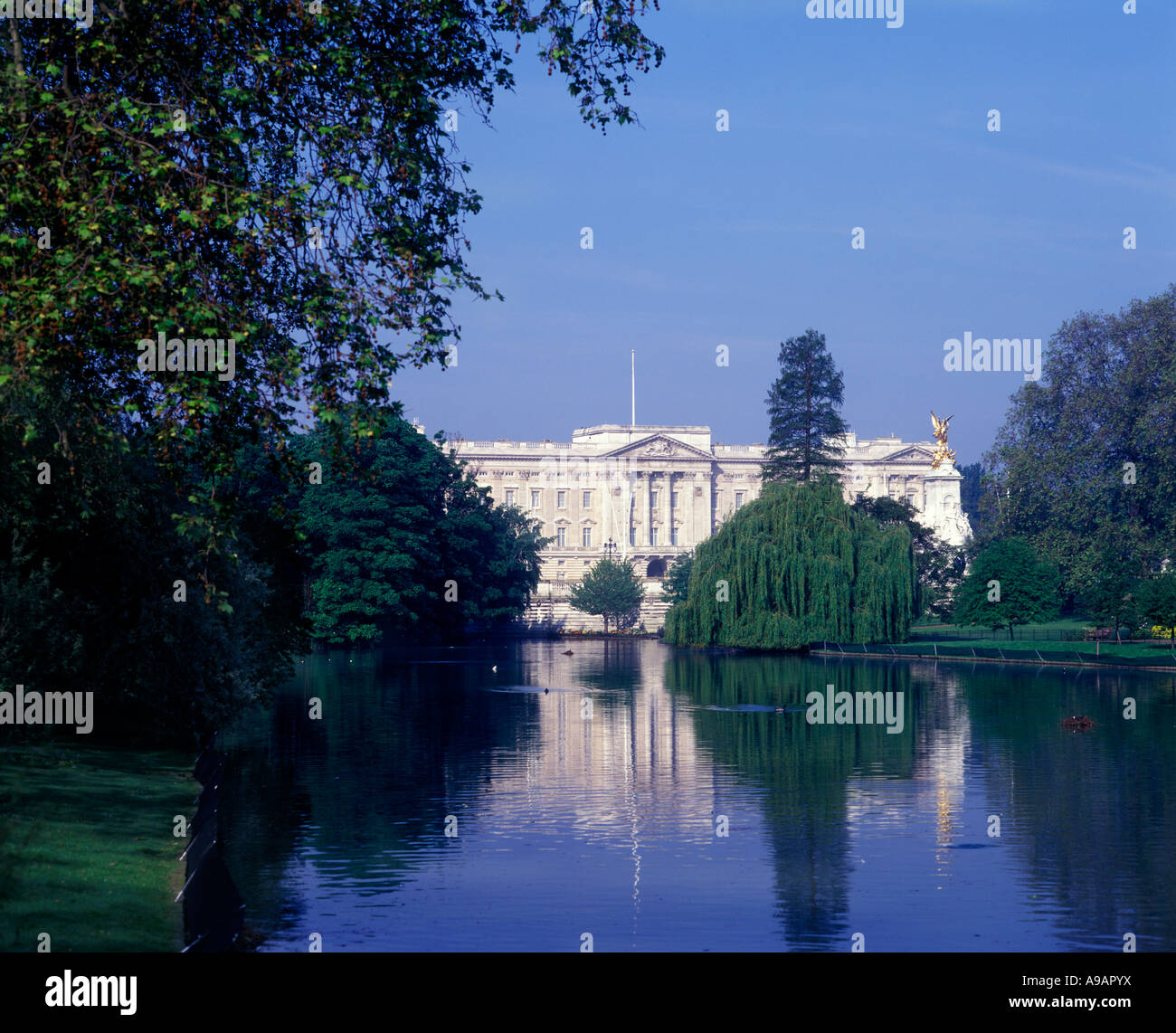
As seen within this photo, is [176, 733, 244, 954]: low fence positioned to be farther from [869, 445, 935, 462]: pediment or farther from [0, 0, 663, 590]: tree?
[869, 445, 935, 462]: pediment

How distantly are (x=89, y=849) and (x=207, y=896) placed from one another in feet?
7.11

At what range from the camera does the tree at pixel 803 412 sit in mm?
91688

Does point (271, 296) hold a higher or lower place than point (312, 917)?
higher

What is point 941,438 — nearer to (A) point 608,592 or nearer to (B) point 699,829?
(A) point 608,592

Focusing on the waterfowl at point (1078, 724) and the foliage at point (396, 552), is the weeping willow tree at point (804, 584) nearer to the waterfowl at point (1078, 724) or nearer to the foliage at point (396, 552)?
the foliage at point (396, 552)

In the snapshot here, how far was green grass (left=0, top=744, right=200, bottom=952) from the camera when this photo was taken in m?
12.1

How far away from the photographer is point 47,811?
16.9 m

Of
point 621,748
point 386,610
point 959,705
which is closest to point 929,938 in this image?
point 621,748

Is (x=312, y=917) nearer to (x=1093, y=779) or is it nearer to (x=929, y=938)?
(x=929, y=938)

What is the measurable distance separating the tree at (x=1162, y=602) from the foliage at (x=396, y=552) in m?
32.3

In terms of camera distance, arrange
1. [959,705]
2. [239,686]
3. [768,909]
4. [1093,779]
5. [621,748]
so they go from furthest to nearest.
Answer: [959,705] < [621,748] < [239,686] < [1093,779] < [768,909]

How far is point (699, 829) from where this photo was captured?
18844mm

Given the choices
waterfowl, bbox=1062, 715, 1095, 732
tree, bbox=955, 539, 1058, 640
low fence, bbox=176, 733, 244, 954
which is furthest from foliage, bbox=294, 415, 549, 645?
low fence, bbox=176, 733, 244, 954

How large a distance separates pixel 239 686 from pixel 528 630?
91497 mm
